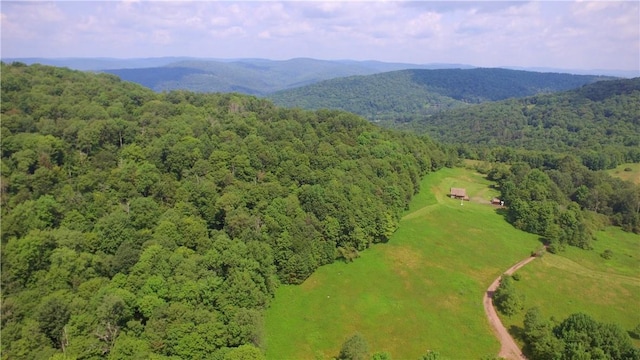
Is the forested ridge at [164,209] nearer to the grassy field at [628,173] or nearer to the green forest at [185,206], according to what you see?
the green forest at [185,206]

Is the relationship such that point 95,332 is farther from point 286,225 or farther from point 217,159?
point 217,159

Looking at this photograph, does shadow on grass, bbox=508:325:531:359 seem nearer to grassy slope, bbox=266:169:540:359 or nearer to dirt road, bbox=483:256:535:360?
dirt road, bbox=483:256:535:360

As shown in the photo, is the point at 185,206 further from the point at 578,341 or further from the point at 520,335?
the point at 578,341

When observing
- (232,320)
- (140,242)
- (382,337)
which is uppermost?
(140,242)

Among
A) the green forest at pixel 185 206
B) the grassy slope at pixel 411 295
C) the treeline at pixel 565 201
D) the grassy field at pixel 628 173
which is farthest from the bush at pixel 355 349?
the grassy field at pixel 628 173

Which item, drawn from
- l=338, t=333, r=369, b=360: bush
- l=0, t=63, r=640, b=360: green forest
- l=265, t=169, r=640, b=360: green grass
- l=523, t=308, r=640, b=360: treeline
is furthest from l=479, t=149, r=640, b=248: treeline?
l=338, t=333, r=369, b=360: bush

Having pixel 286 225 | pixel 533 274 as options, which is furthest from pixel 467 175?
pixel 286 225
